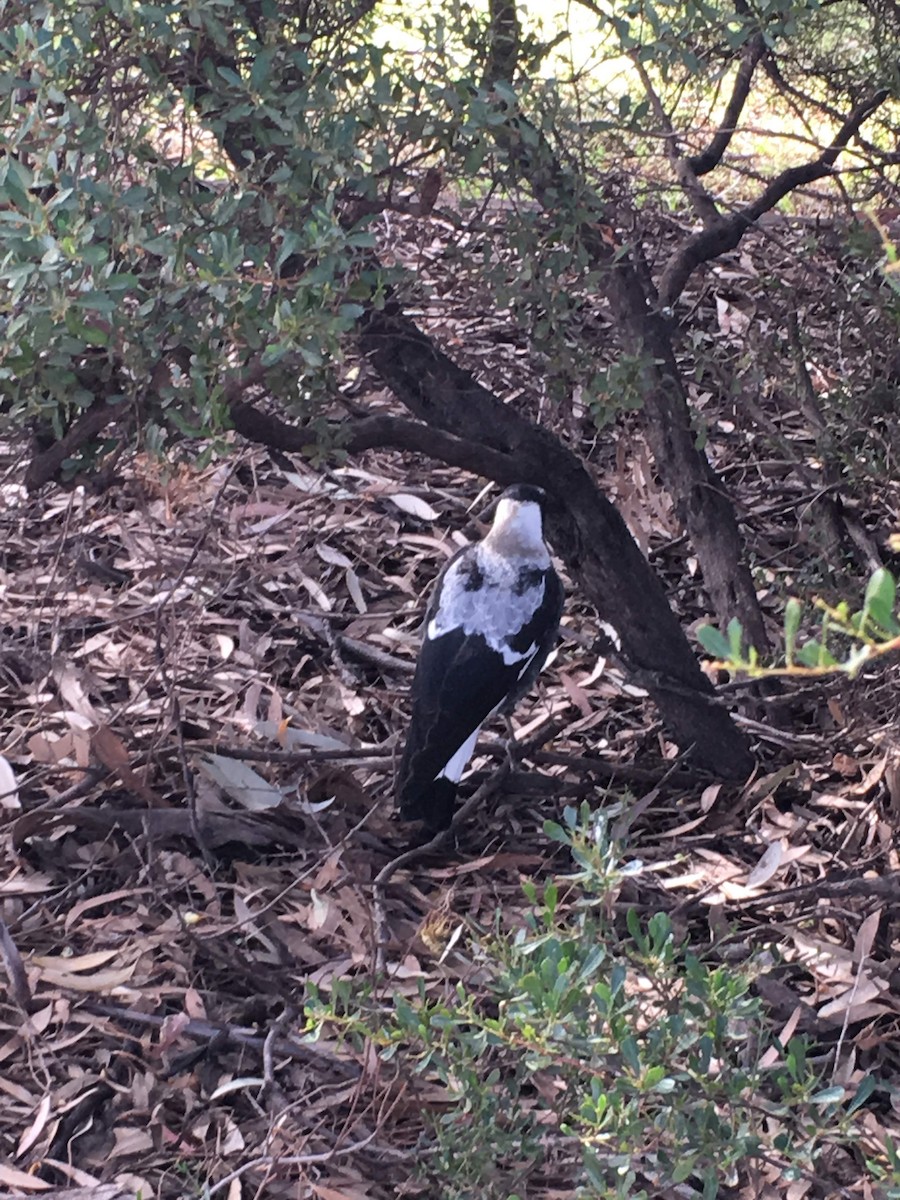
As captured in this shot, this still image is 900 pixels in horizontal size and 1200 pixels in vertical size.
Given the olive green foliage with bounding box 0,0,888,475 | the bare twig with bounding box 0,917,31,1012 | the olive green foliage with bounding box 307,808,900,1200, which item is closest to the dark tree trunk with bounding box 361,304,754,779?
the olive green foliage with bounding box 0,0,888,475

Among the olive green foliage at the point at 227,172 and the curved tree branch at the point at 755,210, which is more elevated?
the olive green foliage at the point at 227,172

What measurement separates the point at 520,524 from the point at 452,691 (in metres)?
0.46

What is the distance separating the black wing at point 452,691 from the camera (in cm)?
287

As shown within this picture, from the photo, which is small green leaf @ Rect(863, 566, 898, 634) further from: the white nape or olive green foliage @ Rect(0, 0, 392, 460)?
the white nape

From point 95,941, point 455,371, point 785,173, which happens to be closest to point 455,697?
point 455,371

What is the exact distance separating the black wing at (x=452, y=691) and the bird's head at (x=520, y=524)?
0.37 ft

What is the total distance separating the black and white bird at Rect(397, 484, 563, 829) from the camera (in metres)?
2.88

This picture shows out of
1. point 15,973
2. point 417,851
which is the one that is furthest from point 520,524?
point 15,973

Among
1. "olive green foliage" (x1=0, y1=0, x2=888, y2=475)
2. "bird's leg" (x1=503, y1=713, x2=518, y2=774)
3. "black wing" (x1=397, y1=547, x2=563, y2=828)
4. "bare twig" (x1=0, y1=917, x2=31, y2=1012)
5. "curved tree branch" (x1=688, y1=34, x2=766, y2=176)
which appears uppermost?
"olive green foliage" (x1=0, y1=0, x2=888, y2=475)

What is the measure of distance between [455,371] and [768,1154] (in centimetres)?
163

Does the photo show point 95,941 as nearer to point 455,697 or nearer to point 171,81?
point 455,697

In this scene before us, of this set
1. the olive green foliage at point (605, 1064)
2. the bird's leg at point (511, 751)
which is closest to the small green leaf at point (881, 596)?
the olive green foliage at point (605, 1064)

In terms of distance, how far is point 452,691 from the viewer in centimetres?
298

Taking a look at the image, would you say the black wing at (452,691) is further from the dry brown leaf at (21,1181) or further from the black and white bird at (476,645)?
the dry brown leaf at (21,1181)
